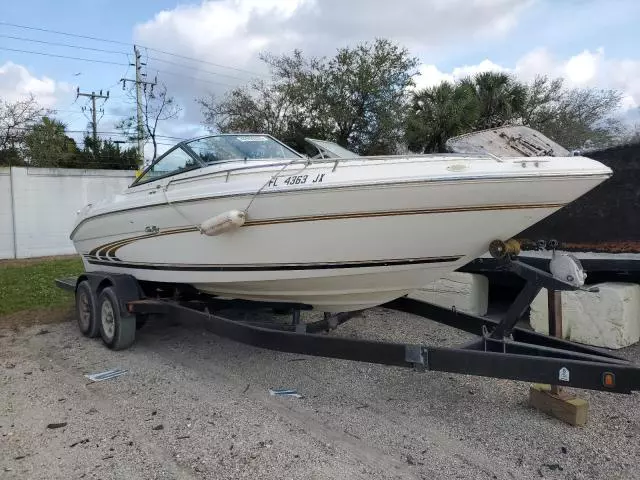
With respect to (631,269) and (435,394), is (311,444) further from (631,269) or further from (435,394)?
(631,269)

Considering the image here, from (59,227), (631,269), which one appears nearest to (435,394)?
(631,269)

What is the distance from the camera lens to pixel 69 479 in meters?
2.96

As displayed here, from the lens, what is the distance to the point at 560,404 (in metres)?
3.56

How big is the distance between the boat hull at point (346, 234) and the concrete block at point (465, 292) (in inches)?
90.8

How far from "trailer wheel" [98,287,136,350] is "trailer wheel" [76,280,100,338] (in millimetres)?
116

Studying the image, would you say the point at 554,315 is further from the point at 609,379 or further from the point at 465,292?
the point at 465,292

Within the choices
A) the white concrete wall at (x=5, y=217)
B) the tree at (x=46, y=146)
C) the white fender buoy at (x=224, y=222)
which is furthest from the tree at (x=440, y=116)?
the tree at (x=46, y=146)

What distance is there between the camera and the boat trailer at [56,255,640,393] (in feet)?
10.2

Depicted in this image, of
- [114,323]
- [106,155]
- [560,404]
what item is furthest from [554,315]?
[106,155]

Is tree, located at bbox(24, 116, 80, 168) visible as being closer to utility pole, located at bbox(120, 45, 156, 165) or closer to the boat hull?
utility pole, located at bbox(120, 45, 156, 165)

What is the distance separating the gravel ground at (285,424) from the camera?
10.0 ft

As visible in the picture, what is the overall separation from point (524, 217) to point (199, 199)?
253 centimetres

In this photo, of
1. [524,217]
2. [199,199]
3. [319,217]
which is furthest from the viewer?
[199,199]

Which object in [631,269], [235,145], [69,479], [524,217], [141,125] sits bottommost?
[69,479]
